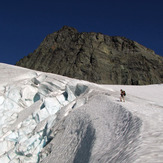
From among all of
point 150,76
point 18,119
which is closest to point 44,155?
point 18,119

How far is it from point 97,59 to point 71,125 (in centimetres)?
4945

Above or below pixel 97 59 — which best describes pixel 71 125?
below

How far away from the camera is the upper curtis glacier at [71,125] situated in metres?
5.15

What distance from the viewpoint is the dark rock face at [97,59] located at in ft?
181

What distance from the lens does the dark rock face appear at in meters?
55.1

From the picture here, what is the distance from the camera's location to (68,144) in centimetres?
891

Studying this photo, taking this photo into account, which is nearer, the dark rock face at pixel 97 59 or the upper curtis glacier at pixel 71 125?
the upper curtis glacier at pixel 71 125

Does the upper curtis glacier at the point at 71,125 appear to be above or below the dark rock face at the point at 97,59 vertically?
below

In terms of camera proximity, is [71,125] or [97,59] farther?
[97,59]

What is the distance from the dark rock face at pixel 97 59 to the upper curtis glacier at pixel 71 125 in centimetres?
3663

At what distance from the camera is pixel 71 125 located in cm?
991

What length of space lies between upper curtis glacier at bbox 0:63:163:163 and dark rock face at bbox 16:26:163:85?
3663 centimetres

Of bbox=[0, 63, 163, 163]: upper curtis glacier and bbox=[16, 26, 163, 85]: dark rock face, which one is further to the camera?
bbox=[16, 26, 163, 85]: dark rock face

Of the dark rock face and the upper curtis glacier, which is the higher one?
the dark rock face
